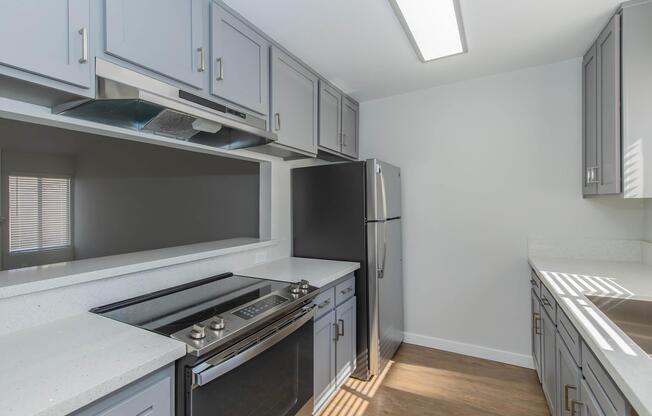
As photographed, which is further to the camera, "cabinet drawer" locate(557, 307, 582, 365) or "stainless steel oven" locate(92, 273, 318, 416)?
"cabinet drawer" locate(557, 307, 582, 365)

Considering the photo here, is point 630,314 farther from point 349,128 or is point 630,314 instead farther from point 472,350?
point 349,128

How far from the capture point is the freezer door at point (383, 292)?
7.76 feet

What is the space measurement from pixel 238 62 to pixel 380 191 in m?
1.35

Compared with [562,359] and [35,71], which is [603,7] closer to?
[562,359]

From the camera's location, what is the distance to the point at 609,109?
186 cm

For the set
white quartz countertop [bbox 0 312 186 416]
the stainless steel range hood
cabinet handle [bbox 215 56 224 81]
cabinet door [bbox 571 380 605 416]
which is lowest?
cabinet door [bbox 571 380 605 416]

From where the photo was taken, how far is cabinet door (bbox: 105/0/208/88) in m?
1.16

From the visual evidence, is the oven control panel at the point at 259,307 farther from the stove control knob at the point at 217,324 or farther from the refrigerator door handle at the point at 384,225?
the refrigerator door handle at the point at 384,225

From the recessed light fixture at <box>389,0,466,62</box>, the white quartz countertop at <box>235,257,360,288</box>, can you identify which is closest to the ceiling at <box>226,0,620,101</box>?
the recessed light fixture at <box>389,0,466,62</box>

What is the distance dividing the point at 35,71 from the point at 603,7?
8.63 ft

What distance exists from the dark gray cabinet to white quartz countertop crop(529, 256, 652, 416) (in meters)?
0.50

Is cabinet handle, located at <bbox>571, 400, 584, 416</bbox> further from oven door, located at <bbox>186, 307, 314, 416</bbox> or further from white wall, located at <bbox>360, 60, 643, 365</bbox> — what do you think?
white wall, located at <bbox>360, 60, 643, 365</bbox>

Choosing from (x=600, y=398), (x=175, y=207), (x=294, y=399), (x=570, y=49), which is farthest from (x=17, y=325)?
(x=570, y=49)

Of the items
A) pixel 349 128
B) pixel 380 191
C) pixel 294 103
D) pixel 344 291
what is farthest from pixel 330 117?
pixel 344 291
